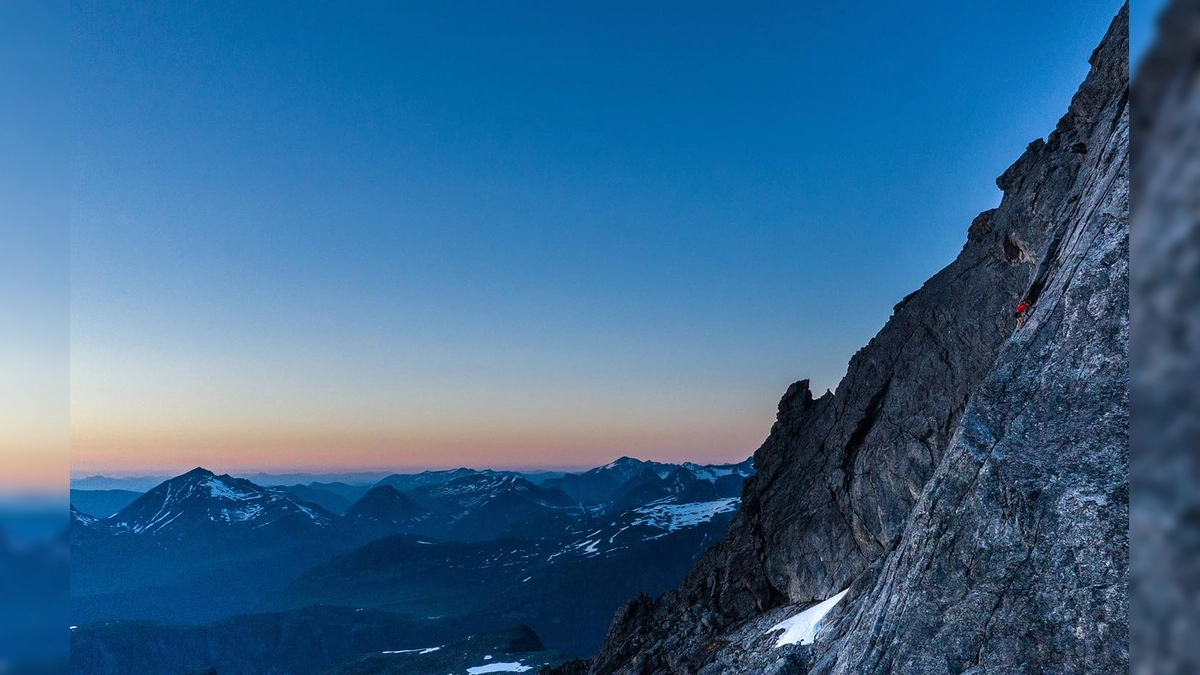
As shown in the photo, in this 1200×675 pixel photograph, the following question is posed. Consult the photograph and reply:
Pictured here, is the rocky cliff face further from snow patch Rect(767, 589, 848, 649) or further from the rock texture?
the rock texture

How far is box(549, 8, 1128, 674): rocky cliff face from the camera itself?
14.9 metres

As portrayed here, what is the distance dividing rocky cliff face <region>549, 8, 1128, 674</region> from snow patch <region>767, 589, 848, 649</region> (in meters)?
1.29

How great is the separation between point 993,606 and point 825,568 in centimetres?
4444

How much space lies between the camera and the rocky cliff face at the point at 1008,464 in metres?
14.9

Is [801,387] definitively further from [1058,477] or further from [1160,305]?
[1160,305]

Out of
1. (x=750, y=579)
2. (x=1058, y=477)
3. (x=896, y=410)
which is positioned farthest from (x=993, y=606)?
(x=750, y=579)

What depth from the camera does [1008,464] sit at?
1750 cm

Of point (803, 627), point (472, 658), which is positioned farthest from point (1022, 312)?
point (472, 658)

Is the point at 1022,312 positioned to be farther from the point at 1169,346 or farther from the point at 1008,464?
the point at 1169,346

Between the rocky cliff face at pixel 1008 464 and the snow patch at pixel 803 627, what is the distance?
1.29 metres

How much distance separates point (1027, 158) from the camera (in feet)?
169

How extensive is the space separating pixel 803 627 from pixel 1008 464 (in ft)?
101

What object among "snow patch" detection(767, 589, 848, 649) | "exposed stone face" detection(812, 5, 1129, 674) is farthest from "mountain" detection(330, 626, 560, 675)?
"exposed stone face" detection(812, 5, 1129, 674)

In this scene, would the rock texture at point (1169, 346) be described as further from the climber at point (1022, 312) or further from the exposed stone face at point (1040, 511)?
the climber at point (1022, 312)
